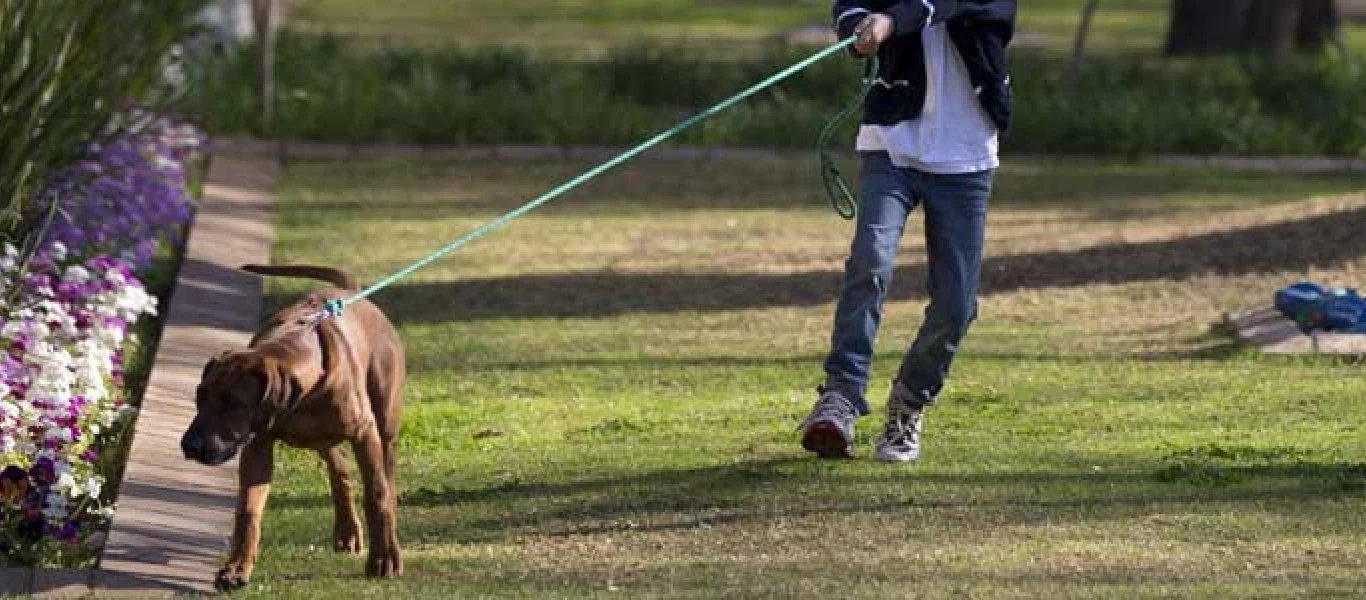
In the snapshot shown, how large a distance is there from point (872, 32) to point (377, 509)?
1.92 metres

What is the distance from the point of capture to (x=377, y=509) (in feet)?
22.2

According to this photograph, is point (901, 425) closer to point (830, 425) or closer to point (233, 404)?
point (830, 425)

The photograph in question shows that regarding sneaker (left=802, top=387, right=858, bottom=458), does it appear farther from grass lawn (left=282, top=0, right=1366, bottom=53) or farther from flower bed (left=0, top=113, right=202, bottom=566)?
grass lawn (left=282, top=0, right=1366, bottom=53)

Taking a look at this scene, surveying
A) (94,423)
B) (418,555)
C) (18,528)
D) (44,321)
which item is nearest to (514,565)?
(418,555)

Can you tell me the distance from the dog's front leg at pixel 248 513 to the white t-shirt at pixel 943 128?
211 cm

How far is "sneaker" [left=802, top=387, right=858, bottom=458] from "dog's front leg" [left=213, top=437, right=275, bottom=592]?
6.12 feet

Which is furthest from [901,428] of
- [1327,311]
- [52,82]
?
[52,82]

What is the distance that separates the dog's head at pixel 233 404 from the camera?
6.27 meters

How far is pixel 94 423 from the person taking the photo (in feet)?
29.2

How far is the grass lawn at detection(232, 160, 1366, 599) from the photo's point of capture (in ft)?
22.8

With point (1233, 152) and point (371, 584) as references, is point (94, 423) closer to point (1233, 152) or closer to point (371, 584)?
point (371, 584)

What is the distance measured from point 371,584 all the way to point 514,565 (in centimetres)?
39

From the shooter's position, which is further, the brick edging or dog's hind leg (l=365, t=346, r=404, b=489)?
the brick edging

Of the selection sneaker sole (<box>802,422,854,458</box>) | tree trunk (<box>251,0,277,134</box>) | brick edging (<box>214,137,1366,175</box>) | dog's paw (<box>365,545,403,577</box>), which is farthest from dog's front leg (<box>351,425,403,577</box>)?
tree trunk (<box>251,0,277,134</box>)
